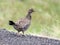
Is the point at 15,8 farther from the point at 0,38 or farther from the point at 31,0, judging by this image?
the point at 0,38

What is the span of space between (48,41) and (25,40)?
32.9 inches

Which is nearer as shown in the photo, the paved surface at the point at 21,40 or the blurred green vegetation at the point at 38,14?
the paved surface at the point at 21,40

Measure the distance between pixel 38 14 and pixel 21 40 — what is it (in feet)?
22.9

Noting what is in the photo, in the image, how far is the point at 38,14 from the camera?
23.6m

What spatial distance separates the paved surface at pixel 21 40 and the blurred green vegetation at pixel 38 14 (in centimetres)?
193

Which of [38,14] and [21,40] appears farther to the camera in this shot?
[38,14]

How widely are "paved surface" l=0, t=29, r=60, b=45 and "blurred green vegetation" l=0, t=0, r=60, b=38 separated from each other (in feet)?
6.33

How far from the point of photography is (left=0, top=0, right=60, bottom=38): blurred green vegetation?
2061 cm

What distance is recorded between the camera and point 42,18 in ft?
75.8

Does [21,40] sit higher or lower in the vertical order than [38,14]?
higher

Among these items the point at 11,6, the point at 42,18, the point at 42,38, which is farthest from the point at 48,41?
the point at 11,6

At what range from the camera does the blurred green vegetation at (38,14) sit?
20.6m

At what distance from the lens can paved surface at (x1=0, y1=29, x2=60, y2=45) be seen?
16375 mm

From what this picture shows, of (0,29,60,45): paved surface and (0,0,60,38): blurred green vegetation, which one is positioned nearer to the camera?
(0,29,60,45): paved surface
